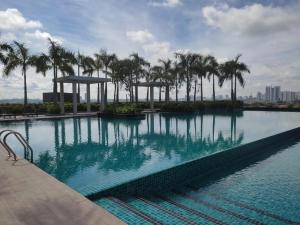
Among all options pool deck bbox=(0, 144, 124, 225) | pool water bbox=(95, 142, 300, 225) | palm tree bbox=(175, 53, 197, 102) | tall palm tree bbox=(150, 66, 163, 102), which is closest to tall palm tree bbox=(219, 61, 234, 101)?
palm tree bbox=(175, 53, 197, 102)

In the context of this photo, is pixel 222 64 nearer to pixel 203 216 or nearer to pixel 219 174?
pixel 219 174

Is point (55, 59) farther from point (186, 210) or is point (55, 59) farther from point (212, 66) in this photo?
point (186, 210)

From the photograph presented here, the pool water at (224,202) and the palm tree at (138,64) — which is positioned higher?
the palm tree at (138,64)

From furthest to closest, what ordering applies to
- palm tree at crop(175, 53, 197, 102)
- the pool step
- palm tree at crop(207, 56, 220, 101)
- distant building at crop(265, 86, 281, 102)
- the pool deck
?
1. distant building at crop(265, 86, 281, 102)
2. palm tree at crop(207, 56, 220, 101)
3. palm tree at crop(175, 53, 197, 102)
4. the pool step
5. the pool deck

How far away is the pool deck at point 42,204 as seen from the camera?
12.2 ft

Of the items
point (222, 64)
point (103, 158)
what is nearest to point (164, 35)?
point (103, 158)

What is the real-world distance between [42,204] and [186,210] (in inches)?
113

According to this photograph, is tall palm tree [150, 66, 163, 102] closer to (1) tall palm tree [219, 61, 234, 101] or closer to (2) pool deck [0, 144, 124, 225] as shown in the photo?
(1) tall palm tree [219, 61, 234, 101]

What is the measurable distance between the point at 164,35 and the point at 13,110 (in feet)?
52.9

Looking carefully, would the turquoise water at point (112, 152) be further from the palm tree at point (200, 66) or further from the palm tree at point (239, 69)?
the palm tree at point (239, 69)

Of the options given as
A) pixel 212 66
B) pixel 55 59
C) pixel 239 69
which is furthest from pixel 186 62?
pixel 55 59

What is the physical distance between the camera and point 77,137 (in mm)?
14406

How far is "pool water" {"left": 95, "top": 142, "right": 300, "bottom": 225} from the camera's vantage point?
5.13m

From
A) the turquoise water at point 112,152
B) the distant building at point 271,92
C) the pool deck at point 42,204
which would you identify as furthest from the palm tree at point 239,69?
the distant building at point 271,92
